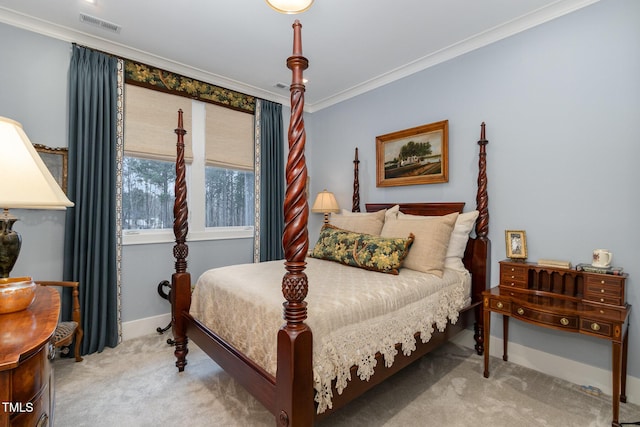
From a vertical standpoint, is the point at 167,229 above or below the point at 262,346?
above

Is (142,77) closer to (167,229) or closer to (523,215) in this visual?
(167,229)

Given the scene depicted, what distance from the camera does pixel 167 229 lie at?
3344 mm

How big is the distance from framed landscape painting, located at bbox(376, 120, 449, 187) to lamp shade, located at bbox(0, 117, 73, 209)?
9.63 feet

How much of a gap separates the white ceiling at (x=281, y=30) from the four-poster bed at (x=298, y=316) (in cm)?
86

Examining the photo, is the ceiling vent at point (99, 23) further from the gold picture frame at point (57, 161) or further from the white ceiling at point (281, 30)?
the gold picture frame at point (57, 161)

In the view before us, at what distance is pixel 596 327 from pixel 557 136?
4.60ft

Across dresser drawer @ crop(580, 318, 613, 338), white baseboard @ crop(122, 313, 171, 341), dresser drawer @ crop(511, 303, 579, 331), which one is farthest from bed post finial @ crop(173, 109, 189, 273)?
dresser drawer @ crop(580, 318, 613, 338)

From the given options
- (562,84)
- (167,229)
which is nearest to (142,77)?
(167,229)

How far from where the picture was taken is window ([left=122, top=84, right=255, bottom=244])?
311 cm

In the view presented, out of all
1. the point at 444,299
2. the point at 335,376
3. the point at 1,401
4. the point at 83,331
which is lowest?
the point at 83,331

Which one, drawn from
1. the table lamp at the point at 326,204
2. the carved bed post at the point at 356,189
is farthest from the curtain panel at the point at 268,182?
the carved bed post at the point at 356,189

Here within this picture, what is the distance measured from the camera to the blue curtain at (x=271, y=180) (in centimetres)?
396

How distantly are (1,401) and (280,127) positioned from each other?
3.78 meters

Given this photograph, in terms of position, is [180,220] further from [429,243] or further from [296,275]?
[429,243]
